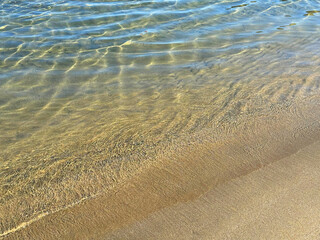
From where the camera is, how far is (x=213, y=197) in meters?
2.72

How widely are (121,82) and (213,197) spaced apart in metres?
2.46

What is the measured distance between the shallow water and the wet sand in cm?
15

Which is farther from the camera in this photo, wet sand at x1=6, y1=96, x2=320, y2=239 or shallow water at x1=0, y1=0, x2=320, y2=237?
shallow water at x1=0, y1=0, x2=320, y2=237

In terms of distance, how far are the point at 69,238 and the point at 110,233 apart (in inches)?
11.0

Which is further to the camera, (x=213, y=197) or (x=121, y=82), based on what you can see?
(x=121, y=82)

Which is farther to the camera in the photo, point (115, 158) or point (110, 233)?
point (115, 158)

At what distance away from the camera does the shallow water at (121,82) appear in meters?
3.10

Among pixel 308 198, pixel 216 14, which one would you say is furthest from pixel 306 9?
pixel 308 198

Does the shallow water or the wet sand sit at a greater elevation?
the shallow water

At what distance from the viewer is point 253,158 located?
10.4ft

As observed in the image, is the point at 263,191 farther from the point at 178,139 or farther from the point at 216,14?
the point at 216,14

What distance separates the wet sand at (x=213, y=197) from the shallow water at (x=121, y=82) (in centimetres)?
15

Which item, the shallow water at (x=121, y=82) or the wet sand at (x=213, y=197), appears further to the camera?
the shallow water at (x=121, y=82)

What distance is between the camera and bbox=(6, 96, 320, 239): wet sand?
2426mm
